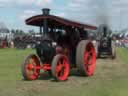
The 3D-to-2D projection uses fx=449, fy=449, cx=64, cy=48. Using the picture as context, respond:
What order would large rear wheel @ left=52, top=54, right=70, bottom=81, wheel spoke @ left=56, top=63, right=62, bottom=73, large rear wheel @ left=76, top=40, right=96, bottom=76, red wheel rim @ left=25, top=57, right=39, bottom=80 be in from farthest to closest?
large rear wheel @ left=76, top=40, right=96, bottom=76 → red wheel rim @ left=25, top=57, right=39, bottom=80 → wheel spoke @ left=56, top=63, right=62, bottom=73 → large rear wheel @ left=52, top=54, right=70, bottom=81

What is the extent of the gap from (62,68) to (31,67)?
943mm

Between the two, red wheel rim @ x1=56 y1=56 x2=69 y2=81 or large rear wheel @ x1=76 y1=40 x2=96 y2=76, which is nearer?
red wheel rim @ x1=56 y1=56 x2=69 y2=81

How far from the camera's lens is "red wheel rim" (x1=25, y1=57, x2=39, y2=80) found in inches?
529

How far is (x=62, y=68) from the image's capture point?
13508 mm

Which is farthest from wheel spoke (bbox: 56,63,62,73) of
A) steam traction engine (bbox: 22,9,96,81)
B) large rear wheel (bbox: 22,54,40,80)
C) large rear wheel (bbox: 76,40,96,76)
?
large rear wheel (bbox: 76,40,96,76)

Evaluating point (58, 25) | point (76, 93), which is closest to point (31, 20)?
point (58, 25)

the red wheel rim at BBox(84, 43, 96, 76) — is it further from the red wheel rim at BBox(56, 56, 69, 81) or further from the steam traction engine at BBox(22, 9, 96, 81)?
the red wheel rim at BBox(56, 56, 69, 81)

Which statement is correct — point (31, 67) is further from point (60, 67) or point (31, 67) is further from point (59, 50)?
point (59, 50)

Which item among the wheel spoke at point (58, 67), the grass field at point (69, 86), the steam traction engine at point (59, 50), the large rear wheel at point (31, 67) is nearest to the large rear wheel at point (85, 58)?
the steam traction engine at point (59, 50)

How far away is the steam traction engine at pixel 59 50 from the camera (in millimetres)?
13438

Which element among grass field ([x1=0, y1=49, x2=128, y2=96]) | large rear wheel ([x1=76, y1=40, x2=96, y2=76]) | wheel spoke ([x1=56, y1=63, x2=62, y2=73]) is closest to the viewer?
grass field ([x1=0, y1=49, x2=128, y2=96])

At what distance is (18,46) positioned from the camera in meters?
48.8

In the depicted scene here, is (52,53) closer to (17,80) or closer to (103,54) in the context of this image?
(17,80)

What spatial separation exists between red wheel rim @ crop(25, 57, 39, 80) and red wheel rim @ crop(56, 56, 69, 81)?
84 centimetres
